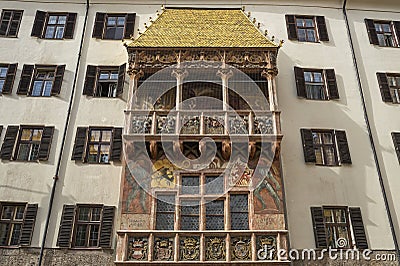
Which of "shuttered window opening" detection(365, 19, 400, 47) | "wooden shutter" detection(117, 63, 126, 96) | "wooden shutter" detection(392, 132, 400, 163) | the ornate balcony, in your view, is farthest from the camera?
"shuttered window opening" detection(365, 19, 400, 47)

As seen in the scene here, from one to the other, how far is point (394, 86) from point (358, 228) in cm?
721

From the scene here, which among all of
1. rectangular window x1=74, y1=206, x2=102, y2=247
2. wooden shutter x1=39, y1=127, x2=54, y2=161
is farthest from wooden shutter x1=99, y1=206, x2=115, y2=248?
wooden shutter x1=39, y1=127, x2=54, y2=161

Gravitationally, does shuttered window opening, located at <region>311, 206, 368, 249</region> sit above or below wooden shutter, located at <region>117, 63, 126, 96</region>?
below

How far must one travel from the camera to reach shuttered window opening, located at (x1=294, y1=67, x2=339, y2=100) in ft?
66.5

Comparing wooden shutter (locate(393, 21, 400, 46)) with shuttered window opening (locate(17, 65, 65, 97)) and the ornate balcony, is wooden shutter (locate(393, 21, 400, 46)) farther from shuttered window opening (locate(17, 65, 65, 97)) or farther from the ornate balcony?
shuttered window opening (locate(17, 65, 65, 97))

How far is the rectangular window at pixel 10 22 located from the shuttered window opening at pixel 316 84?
12759 millimetres

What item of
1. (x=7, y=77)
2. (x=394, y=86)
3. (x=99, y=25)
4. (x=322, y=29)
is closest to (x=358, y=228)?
(x=394, y=86)

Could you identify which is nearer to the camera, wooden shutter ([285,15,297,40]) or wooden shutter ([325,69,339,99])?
Answer: wooden shutter ([325,69,339,99])

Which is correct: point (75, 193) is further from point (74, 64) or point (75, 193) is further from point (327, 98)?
point (327, 98)

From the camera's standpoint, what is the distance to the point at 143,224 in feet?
53.8

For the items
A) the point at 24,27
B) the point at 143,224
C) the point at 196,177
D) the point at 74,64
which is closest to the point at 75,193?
the point at 143,224

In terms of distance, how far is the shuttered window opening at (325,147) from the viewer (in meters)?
18.6

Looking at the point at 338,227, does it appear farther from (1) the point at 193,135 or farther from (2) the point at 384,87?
(2) the point at 384,87

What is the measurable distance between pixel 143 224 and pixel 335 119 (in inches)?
352
